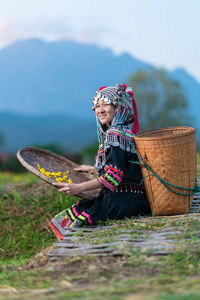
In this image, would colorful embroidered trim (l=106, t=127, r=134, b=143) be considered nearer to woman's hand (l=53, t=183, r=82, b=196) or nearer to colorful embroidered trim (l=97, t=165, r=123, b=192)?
Result: colorful embroidered trim (l=97, t=165, r=123, b=192)

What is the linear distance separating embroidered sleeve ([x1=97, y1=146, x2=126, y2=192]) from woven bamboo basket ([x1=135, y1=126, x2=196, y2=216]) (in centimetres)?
17

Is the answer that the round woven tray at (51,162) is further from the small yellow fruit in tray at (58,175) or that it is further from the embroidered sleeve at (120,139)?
the embroidered sleeve at (120,139)

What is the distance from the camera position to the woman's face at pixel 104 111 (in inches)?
129

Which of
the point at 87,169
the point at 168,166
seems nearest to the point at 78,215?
the point at 87,169

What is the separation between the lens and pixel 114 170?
308 cm

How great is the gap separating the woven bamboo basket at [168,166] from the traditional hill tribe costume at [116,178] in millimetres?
93

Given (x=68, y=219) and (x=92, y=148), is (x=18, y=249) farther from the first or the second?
(x=92, y=148)

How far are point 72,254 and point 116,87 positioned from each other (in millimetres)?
1444

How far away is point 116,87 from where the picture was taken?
329 centimetres

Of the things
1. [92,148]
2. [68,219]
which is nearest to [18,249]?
[68,219]

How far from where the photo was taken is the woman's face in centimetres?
327

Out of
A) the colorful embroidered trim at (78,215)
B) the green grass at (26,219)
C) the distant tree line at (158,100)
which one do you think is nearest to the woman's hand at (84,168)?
the colorful embroidered trim at (78,215)

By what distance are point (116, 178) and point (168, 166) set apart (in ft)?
1.34

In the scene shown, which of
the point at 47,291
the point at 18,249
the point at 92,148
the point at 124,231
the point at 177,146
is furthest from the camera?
the point at 92,148
